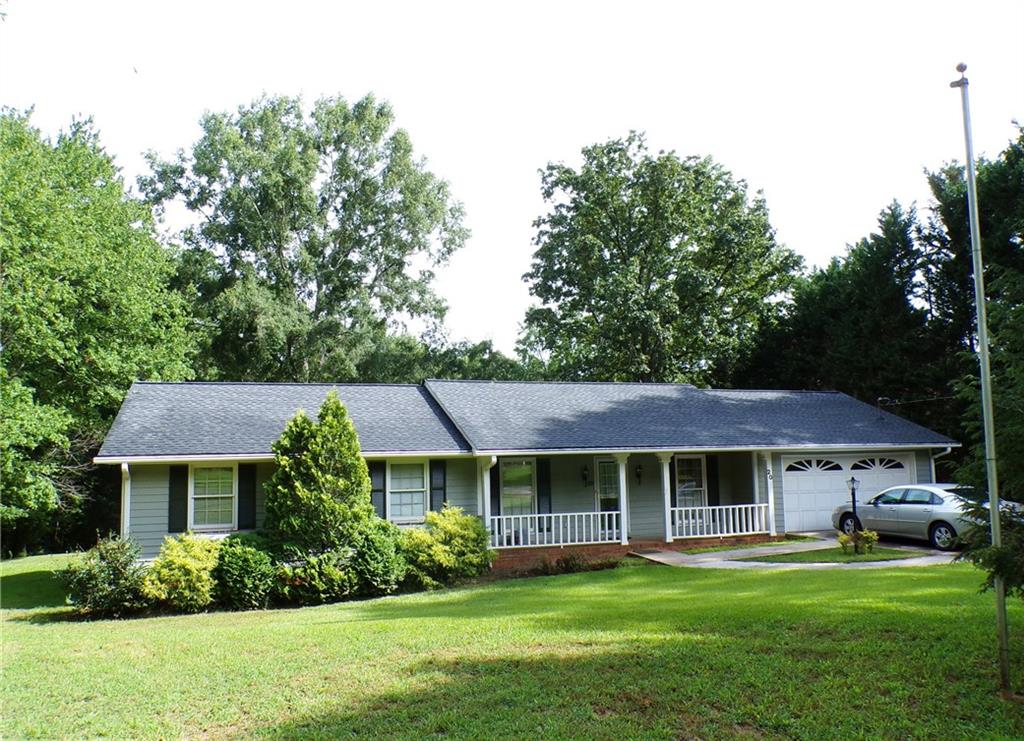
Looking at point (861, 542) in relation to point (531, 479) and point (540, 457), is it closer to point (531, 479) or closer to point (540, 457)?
point (540, 457)

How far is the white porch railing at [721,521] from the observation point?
782 inches

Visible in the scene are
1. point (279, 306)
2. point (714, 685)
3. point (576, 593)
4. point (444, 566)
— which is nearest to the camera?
point (714, 685)

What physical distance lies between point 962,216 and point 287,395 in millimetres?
24374

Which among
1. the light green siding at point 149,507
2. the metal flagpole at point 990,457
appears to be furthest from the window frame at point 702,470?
the metal flagpole at point 990,457

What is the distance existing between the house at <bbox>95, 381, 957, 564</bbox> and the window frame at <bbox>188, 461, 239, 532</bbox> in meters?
0.03

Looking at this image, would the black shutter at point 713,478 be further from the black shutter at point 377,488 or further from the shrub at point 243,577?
the shrub at point 243,577

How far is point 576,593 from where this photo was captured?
13.4 metres

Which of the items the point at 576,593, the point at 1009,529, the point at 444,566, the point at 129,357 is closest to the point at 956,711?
the point at 1009,529

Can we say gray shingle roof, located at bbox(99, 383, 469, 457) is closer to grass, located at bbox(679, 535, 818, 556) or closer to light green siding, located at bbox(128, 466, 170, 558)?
light green siding, located at bbox(128, 466, 170, 558)

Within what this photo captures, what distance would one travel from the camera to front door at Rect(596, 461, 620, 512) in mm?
20000

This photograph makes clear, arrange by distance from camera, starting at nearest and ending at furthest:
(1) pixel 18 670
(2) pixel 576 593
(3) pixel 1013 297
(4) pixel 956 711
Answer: (4) pixel 956 711
(3) pixel 1013 297
(1) pixel 18 670
(2) pixel 576 593

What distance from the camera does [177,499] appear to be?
1625cm

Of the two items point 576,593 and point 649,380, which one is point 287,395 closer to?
point 576,593

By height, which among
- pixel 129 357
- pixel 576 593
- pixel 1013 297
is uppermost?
pixel 129 357
